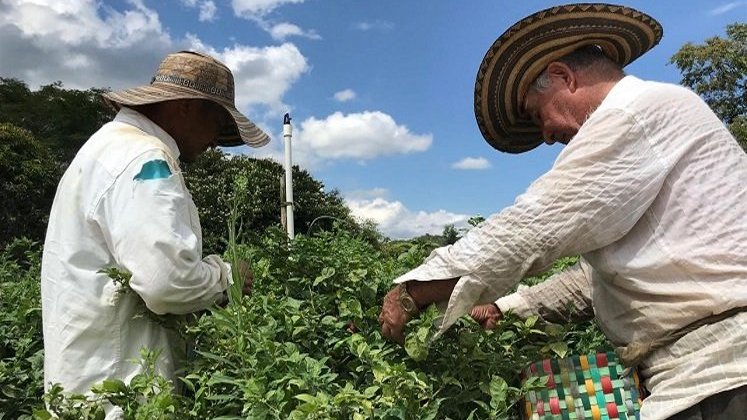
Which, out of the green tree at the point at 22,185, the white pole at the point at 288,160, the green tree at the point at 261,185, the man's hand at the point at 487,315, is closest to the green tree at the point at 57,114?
the green tree at the point at 22,185

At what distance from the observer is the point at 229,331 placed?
1.94m

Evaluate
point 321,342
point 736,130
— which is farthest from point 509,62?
point 736,130

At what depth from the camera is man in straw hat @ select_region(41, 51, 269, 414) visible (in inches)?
80.5

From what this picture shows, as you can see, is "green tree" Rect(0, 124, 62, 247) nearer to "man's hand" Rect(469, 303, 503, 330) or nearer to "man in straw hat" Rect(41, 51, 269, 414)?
"man in straw hat" Rect(41, 51, 269, 414)

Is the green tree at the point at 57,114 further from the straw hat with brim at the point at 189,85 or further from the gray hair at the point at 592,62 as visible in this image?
the gray hair at the point at 592,62

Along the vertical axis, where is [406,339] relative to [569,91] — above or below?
below

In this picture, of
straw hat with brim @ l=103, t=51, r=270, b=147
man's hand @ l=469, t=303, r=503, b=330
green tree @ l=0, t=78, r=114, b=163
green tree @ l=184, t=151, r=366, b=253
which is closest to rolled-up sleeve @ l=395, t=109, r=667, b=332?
man's hand @ l=469, t=303, r=503, b=330

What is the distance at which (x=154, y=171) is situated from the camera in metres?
2.14

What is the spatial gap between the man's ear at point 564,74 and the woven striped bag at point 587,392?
727mm

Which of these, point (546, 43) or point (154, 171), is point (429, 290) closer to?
point (546, 43)

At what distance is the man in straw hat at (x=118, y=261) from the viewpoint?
2.04 meters

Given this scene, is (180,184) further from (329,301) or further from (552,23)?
(552,23)

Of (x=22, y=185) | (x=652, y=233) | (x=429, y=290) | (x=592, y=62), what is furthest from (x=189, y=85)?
(x=22, y=185)

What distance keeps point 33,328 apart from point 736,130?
70.3 feet
